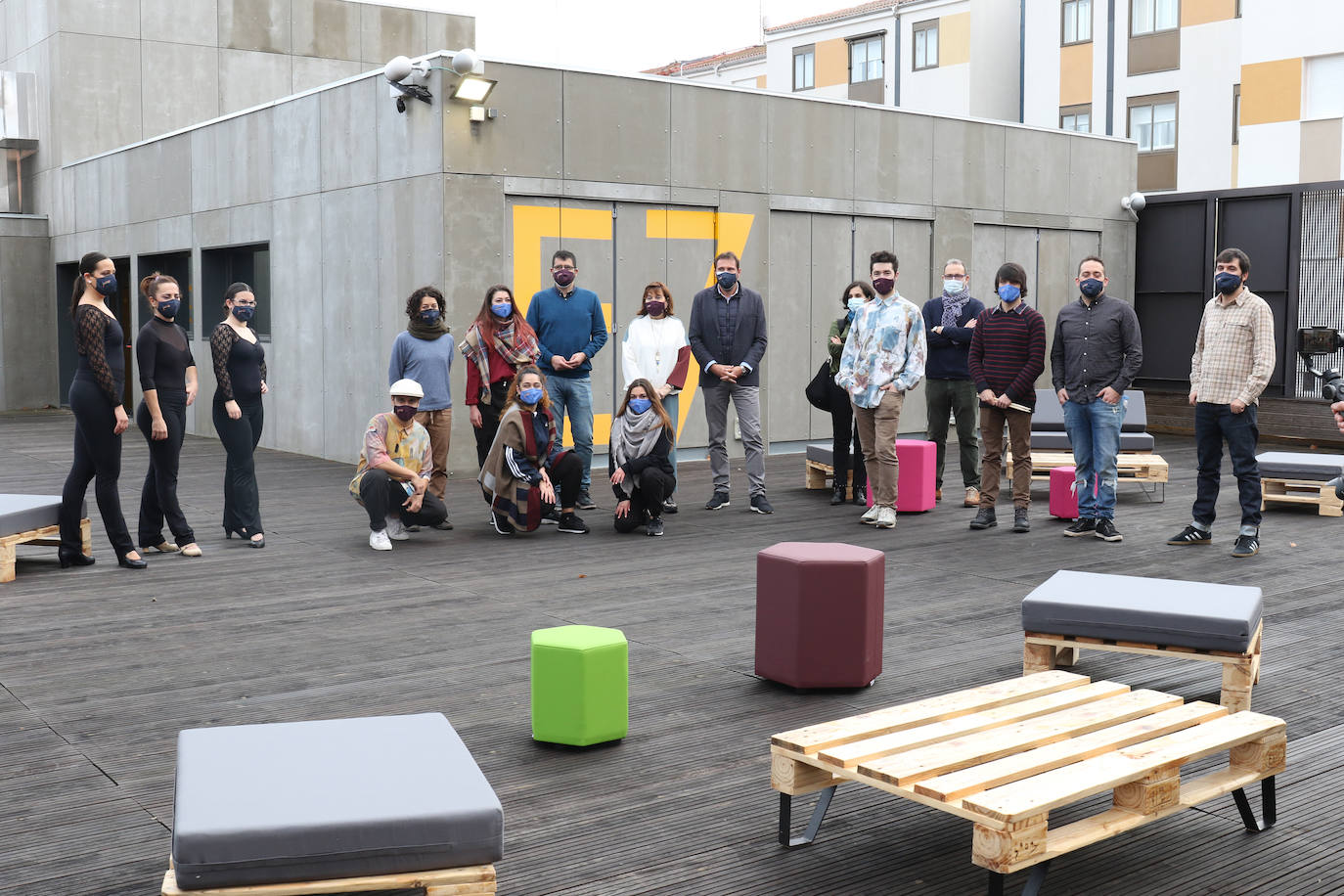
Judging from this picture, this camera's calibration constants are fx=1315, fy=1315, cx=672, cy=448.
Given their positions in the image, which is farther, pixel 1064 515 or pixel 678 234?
pixel 678 234

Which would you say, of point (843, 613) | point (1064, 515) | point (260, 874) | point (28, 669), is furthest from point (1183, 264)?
point (260, 874)

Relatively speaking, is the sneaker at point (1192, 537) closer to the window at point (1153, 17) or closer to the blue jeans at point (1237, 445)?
the blue jeans at point (1237, 445)

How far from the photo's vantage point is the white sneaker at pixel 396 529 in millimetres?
9500

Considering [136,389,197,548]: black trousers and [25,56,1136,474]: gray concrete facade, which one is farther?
[25,56,1136,474]: gray concrete facade

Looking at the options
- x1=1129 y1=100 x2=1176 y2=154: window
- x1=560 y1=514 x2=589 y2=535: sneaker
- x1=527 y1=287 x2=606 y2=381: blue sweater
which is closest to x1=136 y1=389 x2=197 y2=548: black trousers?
x1=560 y1=514 x2=589 y2=535: sneaker

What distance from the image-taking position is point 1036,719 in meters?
4.18

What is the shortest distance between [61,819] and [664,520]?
263 inches

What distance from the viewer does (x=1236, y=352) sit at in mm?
8836

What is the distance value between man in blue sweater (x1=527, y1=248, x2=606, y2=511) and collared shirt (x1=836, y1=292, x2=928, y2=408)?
214 cm

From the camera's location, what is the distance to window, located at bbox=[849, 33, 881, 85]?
42000 millimetres

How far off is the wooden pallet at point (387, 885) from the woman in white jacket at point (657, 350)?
7.40m

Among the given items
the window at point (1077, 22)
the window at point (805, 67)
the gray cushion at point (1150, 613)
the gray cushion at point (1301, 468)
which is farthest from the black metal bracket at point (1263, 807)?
the window at point (805, 67)

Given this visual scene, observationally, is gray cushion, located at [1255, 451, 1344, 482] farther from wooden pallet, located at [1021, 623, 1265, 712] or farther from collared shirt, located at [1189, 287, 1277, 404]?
wooden pallet, located at [1021, 623, 1265, 712]

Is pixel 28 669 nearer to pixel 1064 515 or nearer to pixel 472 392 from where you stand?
pixel 472 392
